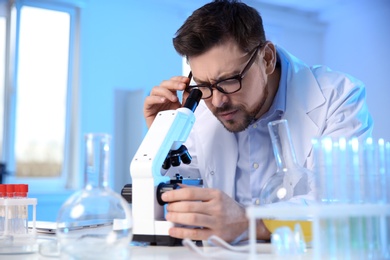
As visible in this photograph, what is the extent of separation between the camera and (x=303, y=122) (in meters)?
1.95

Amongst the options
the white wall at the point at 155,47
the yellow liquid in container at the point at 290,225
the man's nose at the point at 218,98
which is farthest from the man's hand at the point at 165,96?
the white wall at the point at 155,47

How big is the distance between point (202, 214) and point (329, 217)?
0.48m

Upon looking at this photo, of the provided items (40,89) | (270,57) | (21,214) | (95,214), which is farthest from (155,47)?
(95,214)

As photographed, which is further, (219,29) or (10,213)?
(219,29)

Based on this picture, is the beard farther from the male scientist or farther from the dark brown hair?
the dark brown hair

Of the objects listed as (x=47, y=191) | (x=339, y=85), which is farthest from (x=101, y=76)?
(x=339, y=85)

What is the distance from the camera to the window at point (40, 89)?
16.7 ft

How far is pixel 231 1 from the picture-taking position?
6.69 feet

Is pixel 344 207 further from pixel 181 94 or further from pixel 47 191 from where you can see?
pixel 47 191

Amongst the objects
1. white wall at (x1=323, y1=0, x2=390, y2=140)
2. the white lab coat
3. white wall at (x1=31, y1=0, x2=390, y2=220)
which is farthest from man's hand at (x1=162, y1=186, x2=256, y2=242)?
white wall at (x1=323, y1=0, x2=390, y2=140)

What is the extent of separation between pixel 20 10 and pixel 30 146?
1422 millimetres

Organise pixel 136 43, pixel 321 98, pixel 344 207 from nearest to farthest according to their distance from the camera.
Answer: pixel 344 207
pixel 321 98
pixel 136 43

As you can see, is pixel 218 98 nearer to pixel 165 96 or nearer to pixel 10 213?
pixel 165 96

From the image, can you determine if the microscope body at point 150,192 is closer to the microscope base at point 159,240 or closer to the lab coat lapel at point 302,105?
the microscope base at point 159,240
